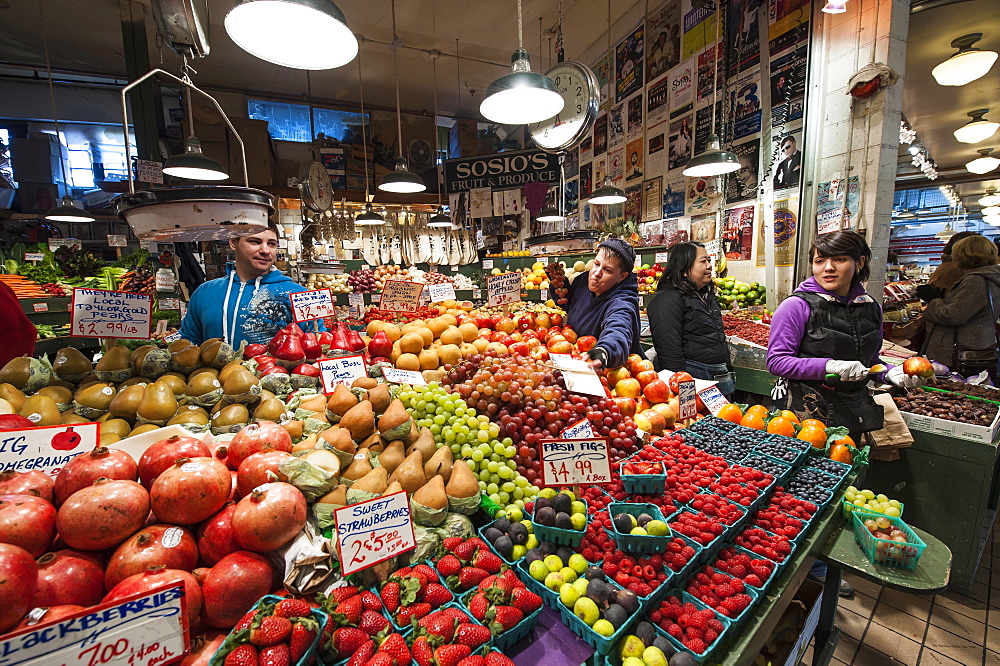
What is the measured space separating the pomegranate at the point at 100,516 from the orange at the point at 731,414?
8.37ft

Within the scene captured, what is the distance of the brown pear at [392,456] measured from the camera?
1.45 meters

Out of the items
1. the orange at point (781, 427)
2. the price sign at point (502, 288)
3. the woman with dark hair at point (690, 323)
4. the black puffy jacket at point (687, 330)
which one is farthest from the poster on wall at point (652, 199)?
the orange at point (781, 427)

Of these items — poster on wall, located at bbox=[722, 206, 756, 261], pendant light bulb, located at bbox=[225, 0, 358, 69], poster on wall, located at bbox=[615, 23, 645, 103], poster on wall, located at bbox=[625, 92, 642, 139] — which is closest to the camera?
pendant light bulb, located at bbox=[225, 0, 358, 69]

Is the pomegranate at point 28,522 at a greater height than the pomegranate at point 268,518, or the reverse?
the pomegranate at point 28,522

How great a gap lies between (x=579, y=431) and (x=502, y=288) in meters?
1.69

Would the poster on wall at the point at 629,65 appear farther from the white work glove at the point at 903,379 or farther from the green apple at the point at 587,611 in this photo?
the green apple at the point at 587,611

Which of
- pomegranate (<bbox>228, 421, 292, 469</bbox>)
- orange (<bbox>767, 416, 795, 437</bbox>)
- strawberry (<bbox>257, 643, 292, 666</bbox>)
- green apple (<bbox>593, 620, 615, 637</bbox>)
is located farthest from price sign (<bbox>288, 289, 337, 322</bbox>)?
orange (<bbox>767, 416, 795, 437</bbox>)

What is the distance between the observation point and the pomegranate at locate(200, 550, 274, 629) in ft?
3.02

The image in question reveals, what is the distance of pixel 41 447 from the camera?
116cm

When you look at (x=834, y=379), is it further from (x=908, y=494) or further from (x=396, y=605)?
(x=396, y=605)

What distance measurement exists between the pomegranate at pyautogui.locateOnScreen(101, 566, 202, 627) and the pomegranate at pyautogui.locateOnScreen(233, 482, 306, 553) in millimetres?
127

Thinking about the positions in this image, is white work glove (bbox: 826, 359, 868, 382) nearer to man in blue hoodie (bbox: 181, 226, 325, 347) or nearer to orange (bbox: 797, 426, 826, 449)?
orange (bbox: 797, 426, 826, 449)

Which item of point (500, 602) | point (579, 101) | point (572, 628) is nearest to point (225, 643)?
point (500, 602)

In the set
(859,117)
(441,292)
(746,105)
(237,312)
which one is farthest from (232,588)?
(746,105)
